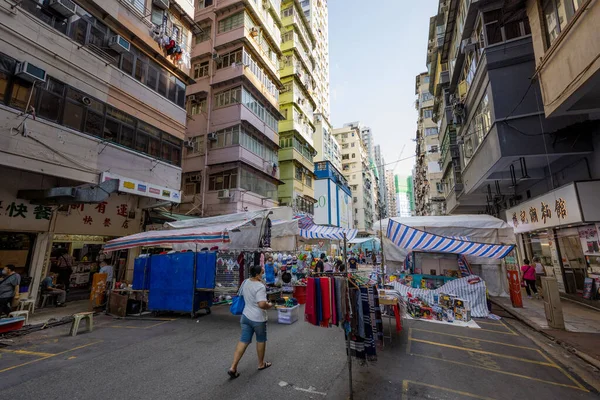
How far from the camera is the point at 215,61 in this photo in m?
21.4

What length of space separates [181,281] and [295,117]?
24378 millimetres

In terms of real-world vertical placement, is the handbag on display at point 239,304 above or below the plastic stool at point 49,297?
above

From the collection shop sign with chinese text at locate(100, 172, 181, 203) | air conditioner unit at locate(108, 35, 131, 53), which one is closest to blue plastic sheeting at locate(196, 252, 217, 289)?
shop sign with chinese text at locate(100, 172, 181, 203)

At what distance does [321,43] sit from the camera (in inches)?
2251

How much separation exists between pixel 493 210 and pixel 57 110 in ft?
76.7

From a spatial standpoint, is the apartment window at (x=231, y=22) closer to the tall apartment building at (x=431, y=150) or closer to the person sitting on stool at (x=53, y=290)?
the person sitting on stool at (x=53, y=290)

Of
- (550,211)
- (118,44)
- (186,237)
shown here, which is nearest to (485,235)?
(550,211)

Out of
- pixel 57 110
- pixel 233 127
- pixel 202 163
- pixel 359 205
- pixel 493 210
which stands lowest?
pixel 493 210

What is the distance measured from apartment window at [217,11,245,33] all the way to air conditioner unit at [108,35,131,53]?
444 inches

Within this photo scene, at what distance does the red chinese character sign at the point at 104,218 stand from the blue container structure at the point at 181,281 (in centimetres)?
466

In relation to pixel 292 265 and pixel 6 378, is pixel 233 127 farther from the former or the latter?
pixel 6 378

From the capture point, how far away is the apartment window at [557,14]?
7.14 metres

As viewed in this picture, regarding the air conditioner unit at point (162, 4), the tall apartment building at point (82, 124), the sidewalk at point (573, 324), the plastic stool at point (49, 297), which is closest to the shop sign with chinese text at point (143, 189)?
→ the tall apartment building at point (82, 124)

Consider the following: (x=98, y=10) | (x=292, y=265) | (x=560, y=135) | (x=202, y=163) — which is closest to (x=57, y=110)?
(x=98, y=10)
